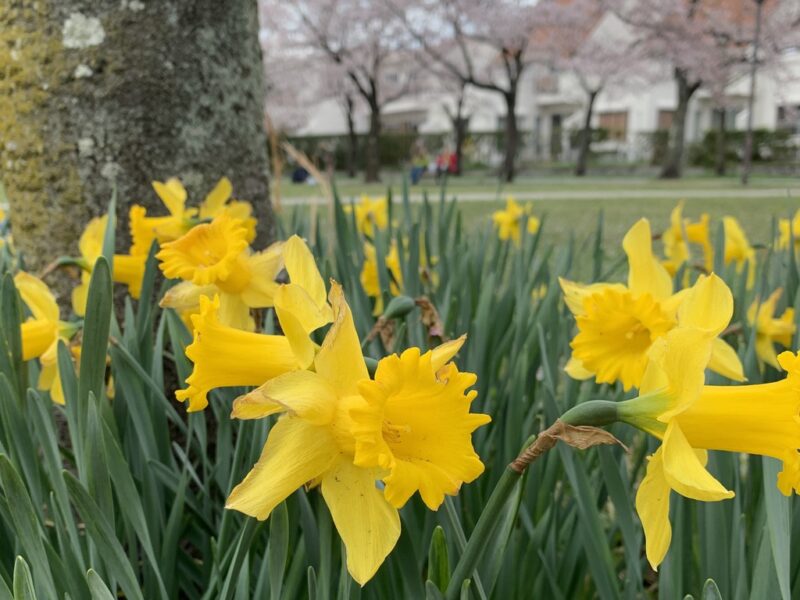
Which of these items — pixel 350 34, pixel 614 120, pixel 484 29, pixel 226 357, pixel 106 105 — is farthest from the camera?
pixel 614 120

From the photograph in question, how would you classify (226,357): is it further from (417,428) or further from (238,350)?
(417,428)

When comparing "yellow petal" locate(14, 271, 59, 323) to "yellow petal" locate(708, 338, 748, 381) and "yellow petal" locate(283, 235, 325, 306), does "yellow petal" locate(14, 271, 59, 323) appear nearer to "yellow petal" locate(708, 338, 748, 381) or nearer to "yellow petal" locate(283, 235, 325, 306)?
"yellow petal" locate(283, 235, 325, 306)

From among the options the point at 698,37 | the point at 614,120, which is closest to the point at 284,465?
the point at 698,37

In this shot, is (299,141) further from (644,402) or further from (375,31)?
(644,402)

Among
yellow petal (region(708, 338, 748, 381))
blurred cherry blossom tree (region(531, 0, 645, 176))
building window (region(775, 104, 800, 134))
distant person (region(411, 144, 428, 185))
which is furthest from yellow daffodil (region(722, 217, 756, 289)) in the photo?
building window (region(775, 104, 800, 134))

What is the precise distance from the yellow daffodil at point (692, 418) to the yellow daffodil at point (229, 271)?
425 millimetres

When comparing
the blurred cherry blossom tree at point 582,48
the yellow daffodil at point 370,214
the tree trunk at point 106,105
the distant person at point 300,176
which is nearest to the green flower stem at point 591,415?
the tree trunk at point 106,105

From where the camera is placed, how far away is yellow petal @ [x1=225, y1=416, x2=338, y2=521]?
17.3 inches

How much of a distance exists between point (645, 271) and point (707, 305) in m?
0.33

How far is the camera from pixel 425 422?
47 centimetres

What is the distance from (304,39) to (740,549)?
21291 millimetres

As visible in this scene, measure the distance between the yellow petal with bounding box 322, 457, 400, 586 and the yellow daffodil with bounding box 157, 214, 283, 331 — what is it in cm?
33

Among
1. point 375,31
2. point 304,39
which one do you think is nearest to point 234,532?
point 375,31

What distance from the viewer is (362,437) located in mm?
428
